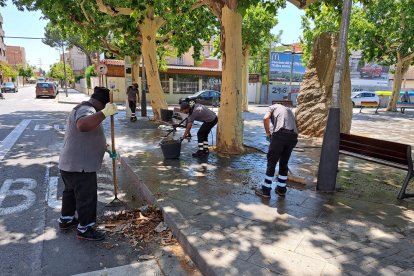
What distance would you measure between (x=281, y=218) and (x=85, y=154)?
2.44 meters

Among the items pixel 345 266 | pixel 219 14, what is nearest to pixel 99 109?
pixel 345 266

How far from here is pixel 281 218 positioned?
4.06 meters

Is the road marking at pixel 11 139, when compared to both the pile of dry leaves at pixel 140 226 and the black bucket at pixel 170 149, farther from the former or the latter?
the pile of dry leaves at pixel 140 226

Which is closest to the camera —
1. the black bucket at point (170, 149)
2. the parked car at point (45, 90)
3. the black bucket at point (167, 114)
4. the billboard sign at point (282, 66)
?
the black bucket at point (170, 149)

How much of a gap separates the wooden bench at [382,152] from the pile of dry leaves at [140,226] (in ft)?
11.5

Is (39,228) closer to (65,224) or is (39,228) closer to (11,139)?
(65,224)

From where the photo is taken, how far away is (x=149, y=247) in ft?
11.9

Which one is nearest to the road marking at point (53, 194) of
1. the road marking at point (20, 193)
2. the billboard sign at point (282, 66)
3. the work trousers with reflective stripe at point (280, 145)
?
the road marking at point (20, 193)

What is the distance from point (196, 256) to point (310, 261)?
3.57ft

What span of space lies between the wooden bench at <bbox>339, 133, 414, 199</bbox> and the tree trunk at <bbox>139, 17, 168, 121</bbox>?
9.36m

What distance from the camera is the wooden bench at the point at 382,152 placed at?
15.6 feet

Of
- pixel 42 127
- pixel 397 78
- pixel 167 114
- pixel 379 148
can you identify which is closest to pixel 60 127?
pixel 42 127

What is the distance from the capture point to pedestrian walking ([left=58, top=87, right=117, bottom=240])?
342 cm

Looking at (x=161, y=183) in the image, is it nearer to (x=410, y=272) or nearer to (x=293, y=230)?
(x=293, y=230)
